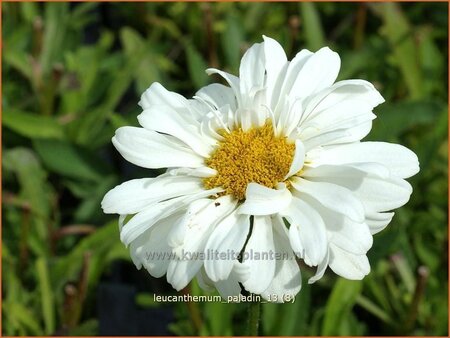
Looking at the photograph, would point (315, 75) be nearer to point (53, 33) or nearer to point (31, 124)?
point (31, 124)

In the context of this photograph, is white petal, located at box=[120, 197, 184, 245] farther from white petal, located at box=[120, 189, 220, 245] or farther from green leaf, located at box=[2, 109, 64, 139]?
green leaf, located at box=[2, 109, 64, 139]

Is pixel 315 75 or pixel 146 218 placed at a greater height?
pixel 315 75

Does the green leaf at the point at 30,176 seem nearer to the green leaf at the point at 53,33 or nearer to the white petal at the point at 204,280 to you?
A: the green leaf at the point at 53,33

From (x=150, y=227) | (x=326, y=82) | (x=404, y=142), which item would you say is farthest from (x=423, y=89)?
(x=150, y=227)

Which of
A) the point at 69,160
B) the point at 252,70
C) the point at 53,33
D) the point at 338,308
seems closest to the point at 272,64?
the point at 252,70

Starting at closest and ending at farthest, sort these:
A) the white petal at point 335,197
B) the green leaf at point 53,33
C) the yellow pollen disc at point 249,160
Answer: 1. the white petal at point 335,197
2. the yellow pollen disc at point 249,160
3. the green leaf at point 53,33

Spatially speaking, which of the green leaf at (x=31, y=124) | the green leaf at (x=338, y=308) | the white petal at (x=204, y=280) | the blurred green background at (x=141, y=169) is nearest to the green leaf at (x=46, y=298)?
the blurred green background at (x=141, y=169)
